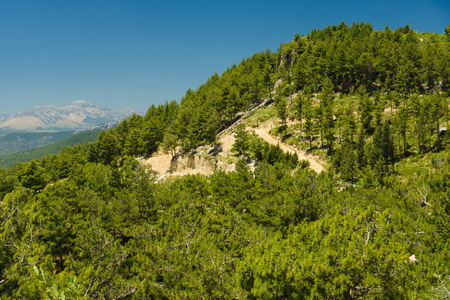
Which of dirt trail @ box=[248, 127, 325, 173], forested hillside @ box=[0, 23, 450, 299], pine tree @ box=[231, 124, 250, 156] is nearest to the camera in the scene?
forested hillside @ box=[0, 23, 450, 299]

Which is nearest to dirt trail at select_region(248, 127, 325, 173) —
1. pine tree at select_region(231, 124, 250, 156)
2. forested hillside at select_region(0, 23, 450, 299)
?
forested hillside at select_region(0, 23, 450, 299)

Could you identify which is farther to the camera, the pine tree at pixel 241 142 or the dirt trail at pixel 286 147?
the pine tree at pixel 241 142

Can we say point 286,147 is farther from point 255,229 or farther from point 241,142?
point 255,229

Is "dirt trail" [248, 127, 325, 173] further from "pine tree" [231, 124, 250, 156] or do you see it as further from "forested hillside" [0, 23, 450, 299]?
"pine tree" [231, 124, 250, 156]

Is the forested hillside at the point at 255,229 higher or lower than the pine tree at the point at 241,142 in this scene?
lower

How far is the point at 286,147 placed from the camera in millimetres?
58875

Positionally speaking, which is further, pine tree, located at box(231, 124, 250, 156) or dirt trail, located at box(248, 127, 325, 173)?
pine tree, located at box(231, 124, 250, 156)

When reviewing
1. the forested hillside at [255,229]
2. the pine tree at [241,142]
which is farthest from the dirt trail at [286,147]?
the pine tree at [241,142]

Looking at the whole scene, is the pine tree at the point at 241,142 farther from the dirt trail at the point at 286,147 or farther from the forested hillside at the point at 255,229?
the dirt trail at the point at 286,147

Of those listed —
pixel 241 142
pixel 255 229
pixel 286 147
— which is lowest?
pixel 255 229

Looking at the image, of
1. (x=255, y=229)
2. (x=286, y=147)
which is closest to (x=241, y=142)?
(x=286, y=147)

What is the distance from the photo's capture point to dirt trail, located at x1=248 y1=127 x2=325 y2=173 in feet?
160

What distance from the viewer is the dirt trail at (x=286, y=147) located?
48.7m

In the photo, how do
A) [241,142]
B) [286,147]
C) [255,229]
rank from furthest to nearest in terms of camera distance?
1. [286,147]
2. [241,142]
3. [255,229]
